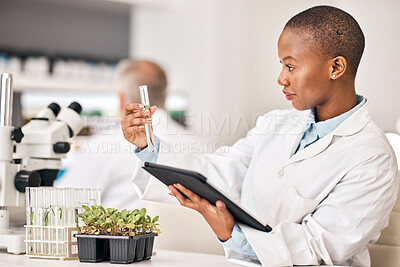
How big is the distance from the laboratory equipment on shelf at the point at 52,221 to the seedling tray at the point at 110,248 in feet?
0.25

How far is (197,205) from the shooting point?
118 centimetres

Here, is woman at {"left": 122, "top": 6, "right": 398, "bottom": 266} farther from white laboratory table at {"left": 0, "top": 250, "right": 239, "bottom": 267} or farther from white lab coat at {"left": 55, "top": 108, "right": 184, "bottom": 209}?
white lab coat at {"left": 55, "top": 108, "right": 184, "bottom": 209}

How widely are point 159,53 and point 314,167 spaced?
3125 mm

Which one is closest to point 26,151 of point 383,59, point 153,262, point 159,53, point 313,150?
point 153,262

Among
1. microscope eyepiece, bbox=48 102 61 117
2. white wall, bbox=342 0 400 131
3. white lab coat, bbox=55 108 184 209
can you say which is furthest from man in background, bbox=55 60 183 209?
white wall, bbox=342 0 400 131

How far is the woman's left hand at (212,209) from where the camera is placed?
1162mm

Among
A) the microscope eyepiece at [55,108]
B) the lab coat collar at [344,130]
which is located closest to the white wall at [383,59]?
the lab coat collar at [344,130]

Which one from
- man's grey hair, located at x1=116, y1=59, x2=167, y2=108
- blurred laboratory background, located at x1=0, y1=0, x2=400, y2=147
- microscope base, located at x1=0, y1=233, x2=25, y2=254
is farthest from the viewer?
blurred laboratory background, located at x1=0, y1=0, x2=400, y2=147

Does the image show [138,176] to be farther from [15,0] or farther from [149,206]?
[15,0]

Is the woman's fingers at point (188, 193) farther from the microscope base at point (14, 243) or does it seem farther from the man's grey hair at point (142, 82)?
the man's grey hair at point (142, 82)

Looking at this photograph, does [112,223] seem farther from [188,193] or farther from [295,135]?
[295,135]

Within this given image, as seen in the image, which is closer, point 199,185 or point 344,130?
point 199,185

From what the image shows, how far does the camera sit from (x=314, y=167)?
1.36 m

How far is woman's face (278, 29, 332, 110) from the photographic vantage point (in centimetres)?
134
